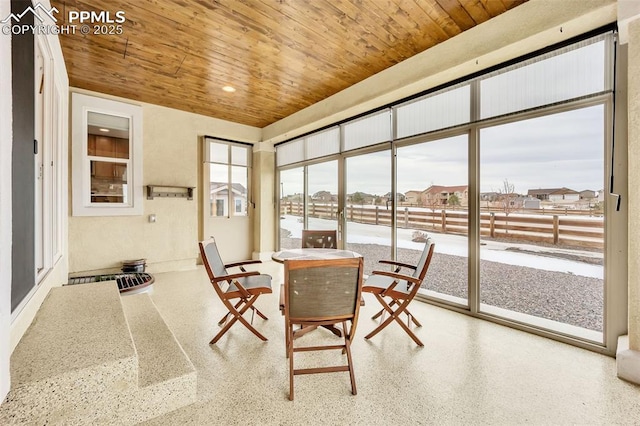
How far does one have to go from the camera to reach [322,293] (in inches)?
77.0

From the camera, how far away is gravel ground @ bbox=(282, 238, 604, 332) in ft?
8.52

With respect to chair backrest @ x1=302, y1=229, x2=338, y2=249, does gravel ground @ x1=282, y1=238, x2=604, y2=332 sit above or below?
below

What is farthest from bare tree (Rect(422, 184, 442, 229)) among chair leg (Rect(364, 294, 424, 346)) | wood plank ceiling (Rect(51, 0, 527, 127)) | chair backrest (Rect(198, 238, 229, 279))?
chair backrest (Rect(198, 238, 229, 279))

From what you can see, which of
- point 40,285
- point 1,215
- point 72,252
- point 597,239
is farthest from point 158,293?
point 597,239

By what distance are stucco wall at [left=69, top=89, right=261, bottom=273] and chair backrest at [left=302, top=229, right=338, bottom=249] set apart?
2853 mm

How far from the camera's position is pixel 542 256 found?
9.46 feet

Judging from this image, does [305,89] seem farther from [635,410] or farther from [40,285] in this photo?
[635,410]

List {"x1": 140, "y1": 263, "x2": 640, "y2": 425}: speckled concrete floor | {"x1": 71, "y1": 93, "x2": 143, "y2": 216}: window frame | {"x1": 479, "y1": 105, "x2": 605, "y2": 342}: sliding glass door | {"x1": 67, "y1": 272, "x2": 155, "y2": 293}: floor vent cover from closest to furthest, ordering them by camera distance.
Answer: {"x1": 140, "y1": 263, "x2": 640, "y2": 425}: speckled concrete floor < {"x1": 479, "y1": 105, "x2": 605, "y2": 342}: sliding glass door < {"x1": 67, "y1": 272, "x2": 155, "y2": 293}: floor vent cover < {"x1": 71, "y1": 93, "x2": 143, "y2": 216}: window frame

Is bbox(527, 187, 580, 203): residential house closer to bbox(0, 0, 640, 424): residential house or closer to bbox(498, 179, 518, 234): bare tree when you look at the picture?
bbox(0, 0, 640, 424): residential house

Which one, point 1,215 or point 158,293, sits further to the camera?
point 158,293

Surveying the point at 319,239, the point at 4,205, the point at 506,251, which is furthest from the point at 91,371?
the point at 506,251

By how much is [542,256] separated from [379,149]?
2.46 m

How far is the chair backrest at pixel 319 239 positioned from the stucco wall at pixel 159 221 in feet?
9.36

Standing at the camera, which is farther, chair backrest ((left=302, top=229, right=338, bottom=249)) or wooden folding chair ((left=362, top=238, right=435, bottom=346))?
chair backrest ((left=302, top=229, right=338, bottom=249))
